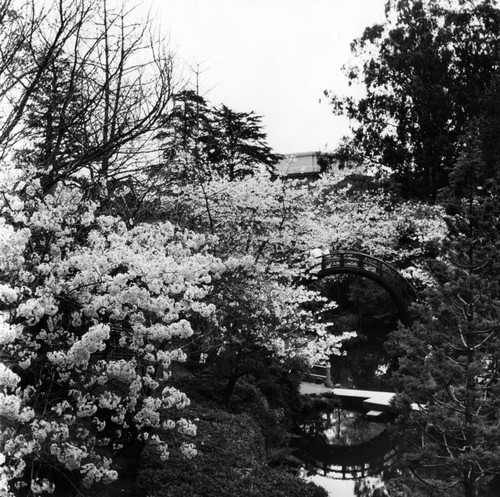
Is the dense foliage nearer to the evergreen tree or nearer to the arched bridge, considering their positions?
the arched bridge

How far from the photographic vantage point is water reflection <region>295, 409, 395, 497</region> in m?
14.2

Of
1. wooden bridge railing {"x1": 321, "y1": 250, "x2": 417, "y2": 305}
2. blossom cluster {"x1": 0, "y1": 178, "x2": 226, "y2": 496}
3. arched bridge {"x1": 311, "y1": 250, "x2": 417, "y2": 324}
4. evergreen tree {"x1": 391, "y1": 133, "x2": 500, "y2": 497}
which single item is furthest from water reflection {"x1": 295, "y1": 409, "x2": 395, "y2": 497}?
blossom cluster {"x1": 0, "y1": 178, "x2": 226, "y2": 496}

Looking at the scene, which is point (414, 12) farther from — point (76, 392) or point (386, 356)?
point (76, 392)

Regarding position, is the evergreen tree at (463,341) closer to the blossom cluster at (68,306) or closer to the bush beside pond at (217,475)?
the bush beside pond at (217,475)

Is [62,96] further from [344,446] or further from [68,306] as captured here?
[344,446]

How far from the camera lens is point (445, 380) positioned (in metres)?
8.62

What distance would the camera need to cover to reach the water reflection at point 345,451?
14211mm

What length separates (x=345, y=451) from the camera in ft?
53.3

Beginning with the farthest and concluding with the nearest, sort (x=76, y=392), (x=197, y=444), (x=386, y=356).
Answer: (x=386, y=356), (x=197, y=444), (x=76, y=392)

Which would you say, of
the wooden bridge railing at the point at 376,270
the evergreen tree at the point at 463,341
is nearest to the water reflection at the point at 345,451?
the wooden bridge railing at the point at 376,270

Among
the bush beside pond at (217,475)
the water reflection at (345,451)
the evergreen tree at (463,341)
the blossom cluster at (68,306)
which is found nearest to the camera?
the blossom cluster at (68,306)

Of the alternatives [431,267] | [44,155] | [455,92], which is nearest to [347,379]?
[455,92]

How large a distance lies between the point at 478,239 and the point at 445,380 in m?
2.21

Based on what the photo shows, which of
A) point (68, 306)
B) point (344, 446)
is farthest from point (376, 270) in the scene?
point (68, 306)
